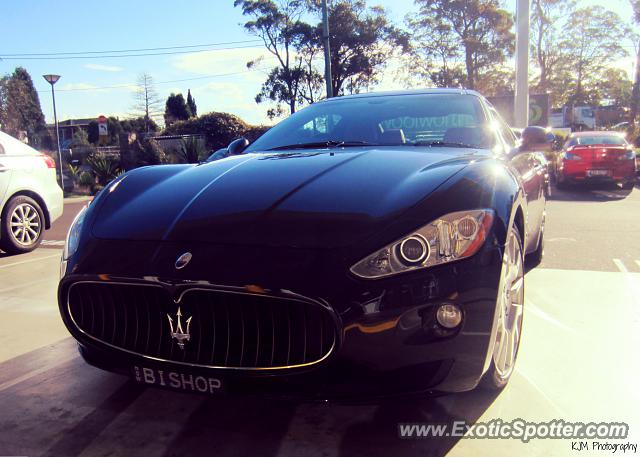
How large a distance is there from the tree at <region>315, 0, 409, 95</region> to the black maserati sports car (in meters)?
35.6

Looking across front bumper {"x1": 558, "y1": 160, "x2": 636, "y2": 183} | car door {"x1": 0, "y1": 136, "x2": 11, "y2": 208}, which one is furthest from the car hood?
front bumper {"x1": 558, "y1": 160, "x2": 636, "y2": 183}

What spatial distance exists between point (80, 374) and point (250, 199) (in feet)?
4.43

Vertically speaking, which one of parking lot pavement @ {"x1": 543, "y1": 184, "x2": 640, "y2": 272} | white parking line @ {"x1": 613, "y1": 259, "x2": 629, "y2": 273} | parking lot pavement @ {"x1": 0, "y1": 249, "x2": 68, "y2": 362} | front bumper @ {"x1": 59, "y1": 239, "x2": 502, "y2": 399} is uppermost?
front bumper @ {"x1": 59, "y1": 239, "x2": 502, "y2": 399}

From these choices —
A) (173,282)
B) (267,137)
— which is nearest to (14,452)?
(173,282)

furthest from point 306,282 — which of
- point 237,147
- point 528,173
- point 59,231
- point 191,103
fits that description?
point 191,103

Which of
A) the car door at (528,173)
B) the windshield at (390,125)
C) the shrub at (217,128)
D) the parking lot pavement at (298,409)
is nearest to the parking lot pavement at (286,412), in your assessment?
the parking lot pavement at (298,409)

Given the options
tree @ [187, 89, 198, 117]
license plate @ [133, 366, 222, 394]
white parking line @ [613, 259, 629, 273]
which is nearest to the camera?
license plate @ [133, 366, 222, 394]

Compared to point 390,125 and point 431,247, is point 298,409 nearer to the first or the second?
point 431,247

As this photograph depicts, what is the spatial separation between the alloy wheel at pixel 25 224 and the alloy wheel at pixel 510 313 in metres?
5.45

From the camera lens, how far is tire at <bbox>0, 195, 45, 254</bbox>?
6008 millimetres

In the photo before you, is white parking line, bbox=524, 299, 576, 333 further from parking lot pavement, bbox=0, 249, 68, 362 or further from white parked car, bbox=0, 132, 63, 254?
white parked car, bbox=0, 132, 63, 254

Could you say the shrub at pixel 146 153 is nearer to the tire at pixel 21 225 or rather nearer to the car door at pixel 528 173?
the tire at pixel 21 225

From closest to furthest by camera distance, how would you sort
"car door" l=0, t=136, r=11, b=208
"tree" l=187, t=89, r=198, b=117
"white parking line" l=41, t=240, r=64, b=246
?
"car door" l=0, t=136, r=11, b=208, "white parking line" l=41, t=240, r=64, b=246, "tree" l=187, t=89, r=198, b=117

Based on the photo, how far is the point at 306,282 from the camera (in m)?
1.77
